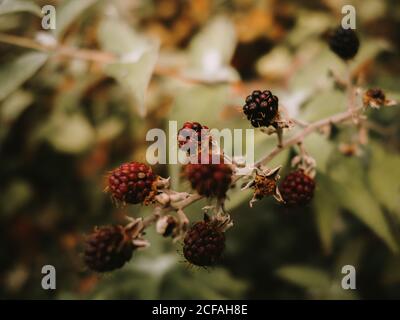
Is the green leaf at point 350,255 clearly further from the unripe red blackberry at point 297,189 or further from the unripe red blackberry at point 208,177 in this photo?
the unripe red blackberry at point 208,177

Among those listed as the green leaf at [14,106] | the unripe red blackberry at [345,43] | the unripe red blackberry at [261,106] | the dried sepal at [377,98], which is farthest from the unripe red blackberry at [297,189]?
the green leaf at [14,106]

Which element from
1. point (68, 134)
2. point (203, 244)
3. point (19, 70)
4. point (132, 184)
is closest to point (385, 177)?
point (203, 244)

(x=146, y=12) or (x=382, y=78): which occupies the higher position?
(x=146, y=12)

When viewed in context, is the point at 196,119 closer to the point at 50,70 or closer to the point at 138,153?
the point at 138,153

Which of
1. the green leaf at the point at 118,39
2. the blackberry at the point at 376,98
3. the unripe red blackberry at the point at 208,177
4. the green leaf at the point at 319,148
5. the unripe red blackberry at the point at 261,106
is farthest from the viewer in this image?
the green leaf at the point at 118,39

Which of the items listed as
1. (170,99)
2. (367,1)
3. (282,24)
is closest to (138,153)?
(170,99)

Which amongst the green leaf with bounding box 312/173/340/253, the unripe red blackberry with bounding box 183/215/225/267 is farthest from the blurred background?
the unripe red blackberry with bounding box 183/215/225/267
